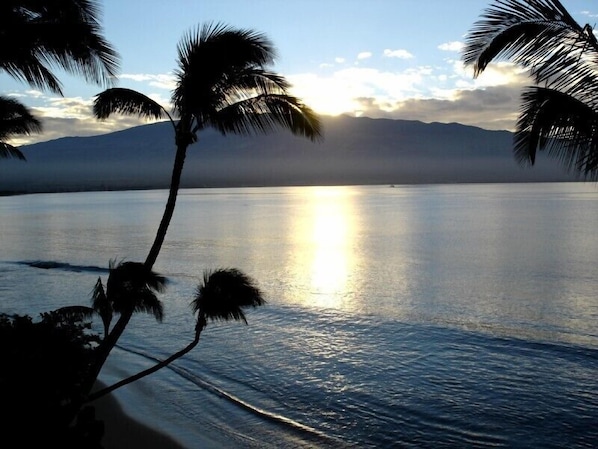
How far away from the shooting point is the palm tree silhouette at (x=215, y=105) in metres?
7.52

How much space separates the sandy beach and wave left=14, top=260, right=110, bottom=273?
62.8ft

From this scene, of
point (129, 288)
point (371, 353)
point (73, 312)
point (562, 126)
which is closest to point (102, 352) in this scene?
point (73, 312)

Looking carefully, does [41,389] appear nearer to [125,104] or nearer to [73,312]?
[73,312]

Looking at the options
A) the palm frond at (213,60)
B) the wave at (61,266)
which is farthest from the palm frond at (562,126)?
the wave at (61,266)

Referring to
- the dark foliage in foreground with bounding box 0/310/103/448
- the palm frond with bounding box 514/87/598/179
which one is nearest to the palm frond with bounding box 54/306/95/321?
the dark foliage in foreground with bounding box 0/310/103/448

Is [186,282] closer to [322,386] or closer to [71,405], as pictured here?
[322,386]

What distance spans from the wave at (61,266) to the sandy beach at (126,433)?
19140mm

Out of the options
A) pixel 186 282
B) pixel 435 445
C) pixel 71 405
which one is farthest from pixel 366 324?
pixel 71 405

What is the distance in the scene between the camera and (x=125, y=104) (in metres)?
7.94

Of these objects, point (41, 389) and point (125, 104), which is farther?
point (125, 104)

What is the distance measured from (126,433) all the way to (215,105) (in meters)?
4.71

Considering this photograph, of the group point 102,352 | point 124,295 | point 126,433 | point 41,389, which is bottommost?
point 126,433

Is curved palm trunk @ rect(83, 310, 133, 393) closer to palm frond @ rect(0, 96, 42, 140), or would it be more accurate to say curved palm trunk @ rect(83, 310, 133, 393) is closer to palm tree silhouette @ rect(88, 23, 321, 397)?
palm tree silhouette @ rect(88, 23, 321, 397)

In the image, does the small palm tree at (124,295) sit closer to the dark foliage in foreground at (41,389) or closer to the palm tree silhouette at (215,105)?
the palm tree silhouette at (215,105)
